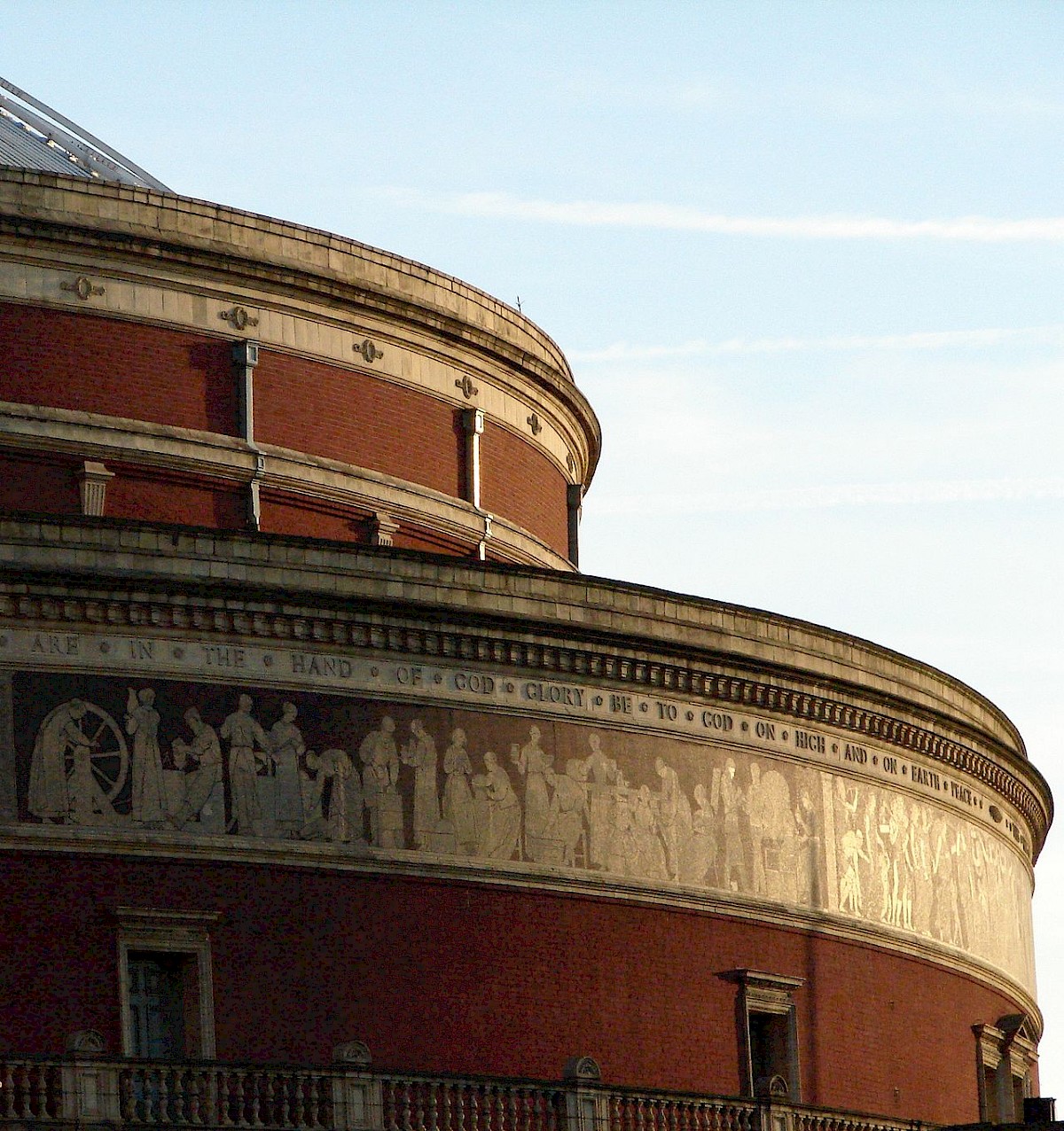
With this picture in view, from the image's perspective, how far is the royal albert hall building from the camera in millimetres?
23359

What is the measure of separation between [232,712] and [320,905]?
183cm

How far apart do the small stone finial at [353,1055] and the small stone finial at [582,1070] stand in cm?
167

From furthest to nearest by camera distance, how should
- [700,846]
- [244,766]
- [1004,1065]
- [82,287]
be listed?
[1004,1065] < [82,287] < [700,846] < [244,766]

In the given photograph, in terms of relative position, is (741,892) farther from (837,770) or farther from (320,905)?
(320,905)

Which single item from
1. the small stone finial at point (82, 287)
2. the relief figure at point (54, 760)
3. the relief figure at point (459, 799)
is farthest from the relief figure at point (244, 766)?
the small stone finial at point (82, 287)

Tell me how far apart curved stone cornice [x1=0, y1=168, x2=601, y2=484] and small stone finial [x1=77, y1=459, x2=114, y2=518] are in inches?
90.8

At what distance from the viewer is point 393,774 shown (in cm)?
2473

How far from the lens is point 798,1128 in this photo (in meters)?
25.2

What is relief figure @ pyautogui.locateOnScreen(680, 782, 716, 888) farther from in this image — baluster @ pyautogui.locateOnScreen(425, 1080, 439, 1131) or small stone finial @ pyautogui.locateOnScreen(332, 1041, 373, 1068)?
baluster @ pyautogui.locateOnScreen(425, 1080, 439, 1131)

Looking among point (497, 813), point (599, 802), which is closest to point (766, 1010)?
point (599, 802)

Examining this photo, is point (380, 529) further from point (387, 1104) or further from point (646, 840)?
point (387, 1104)

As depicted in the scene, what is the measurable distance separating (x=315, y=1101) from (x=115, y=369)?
9.46 meters

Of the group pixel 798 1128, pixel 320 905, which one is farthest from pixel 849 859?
pixel 320 905

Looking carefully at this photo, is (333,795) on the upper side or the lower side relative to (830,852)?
upper
